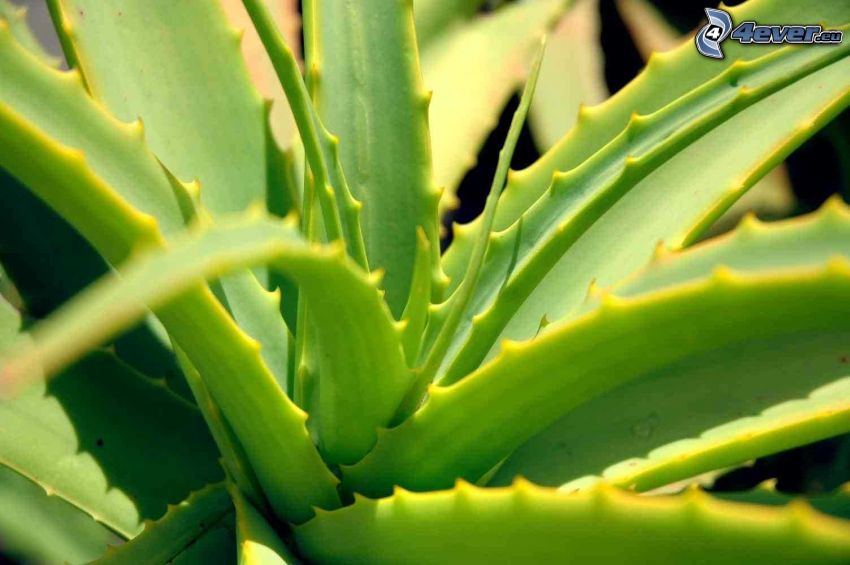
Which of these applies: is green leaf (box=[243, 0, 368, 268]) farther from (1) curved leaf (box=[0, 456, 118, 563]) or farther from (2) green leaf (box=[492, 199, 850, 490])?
(1) curved leaf (box=[0, 456, 118, 563])

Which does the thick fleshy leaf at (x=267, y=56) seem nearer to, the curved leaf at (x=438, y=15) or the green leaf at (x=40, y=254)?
the curved leaf at (x=438, y=15)

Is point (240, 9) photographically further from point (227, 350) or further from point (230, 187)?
point (227, 350)

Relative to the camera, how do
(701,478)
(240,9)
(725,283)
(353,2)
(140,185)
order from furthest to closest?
(240,9) < (701,478) < (353,2) < (140,185) < (725,283)

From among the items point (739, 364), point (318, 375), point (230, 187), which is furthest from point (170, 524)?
point (739, 364)

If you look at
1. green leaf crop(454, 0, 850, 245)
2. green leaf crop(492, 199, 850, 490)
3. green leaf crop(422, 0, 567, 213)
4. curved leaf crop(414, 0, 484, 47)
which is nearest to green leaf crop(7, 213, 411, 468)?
green leaf crop(492, 199, 850, 490)

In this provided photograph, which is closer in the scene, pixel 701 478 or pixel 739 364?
pixel 739 364

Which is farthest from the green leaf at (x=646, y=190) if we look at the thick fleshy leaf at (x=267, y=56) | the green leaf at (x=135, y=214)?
the thick fleshy leaf at (x=267, y=56)
